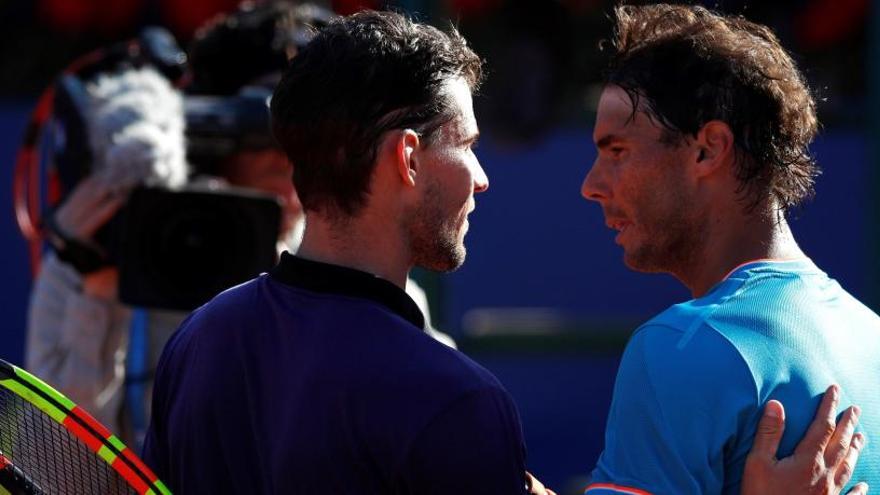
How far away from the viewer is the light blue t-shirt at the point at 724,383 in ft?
5.64

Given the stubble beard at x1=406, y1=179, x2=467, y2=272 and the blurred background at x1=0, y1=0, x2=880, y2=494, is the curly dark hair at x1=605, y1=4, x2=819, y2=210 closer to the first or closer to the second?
the stubble beard at x1=406, y1=179, x2=467, y2=272

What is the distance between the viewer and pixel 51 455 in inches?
69.4

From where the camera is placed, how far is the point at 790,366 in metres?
1.77

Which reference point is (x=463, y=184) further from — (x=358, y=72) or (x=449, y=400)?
(x=449, y=400)

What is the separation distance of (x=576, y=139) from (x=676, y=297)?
0.73 meters

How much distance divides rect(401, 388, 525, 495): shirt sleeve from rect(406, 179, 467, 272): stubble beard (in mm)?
256

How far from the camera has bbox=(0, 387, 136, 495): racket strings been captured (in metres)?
1.73

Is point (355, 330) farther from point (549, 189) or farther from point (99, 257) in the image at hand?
point (549, 189)

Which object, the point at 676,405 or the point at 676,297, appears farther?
the point at 676,297

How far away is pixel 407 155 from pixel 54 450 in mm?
578

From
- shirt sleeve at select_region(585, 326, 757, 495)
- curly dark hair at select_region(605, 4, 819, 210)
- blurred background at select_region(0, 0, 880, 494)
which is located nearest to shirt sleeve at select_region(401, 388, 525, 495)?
shirt sleeve at select_region(585, 326, 757, 495)

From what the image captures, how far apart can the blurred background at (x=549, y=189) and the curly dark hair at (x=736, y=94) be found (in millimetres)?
3070

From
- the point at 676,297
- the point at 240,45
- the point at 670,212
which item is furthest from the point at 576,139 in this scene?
the point at 670,212

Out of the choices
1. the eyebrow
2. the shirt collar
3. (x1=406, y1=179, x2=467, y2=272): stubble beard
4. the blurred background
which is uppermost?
the eyebrow
